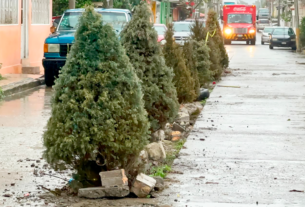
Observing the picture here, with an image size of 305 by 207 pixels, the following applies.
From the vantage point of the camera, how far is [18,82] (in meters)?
16.5

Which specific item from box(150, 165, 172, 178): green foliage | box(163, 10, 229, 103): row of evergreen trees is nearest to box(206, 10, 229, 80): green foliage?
box(163, 10, 229, 103): row of evergreen trees

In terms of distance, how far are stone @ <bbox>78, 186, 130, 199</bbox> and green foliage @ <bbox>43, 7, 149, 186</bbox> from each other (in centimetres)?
18

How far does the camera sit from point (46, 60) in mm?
16906

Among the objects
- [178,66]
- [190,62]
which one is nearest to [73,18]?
[190,62]

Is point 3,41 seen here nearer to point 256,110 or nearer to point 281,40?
point 256,110

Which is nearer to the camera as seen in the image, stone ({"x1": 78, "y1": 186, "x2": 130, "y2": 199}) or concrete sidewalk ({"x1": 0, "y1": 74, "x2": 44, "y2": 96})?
stone ({"x1": 78, "y1": 186, "x2": 130, "y2": 199})

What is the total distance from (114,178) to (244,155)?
2.73m

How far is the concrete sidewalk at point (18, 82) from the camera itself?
50.5 ft

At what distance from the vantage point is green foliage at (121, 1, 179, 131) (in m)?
8.20

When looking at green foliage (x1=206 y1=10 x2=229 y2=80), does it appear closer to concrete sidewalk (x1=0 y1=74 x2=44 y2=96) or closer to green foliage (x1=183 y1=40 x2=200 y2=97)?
green foliage (x1=183 y1=40 x2=200 y2=97)

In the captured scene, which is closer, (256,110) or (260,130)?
(260,130)

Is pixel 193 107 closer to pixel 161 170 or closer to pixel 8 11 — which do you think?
pixel 161 170

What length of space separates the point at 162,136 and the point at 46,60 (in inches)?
328

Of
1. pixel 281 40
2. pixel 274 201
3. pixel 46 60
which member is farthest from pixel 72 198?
pixel 281 40
